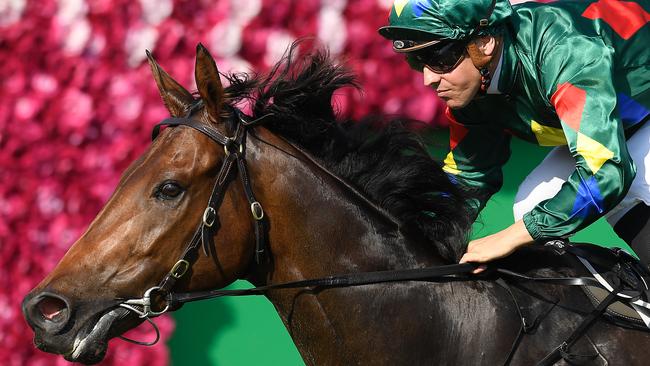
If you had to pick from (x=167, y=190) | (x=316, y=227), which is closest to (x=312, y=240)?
(x=316, y=227)

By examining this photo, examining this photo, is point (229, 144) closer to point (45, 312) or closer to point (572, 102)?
Result: point (45, 312)

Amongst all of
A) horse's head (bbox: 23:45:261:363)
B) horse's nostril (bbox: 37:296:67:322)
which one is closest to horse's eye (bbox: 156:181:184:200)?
horse's head (bbox: 23:45:261:363)

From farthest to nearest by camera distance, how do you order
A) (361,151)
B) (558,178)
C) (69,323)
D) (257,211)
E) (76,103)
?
(76,103)
(558,178)
(361,151)
(257,211)
(69,323)

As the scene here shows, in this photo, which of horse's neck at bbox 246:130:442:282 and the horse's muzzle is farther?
horse's neck at bbox 246:130:442:282

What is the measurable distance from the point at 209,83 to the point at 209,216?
373 mm

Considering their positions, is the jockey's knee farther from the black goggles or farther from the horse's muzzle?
the horse's muzzle

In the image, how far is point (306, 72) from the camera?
107 inches

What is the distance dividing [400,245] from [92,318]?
874 millimetres

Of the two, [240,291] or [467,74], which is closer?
[240,291]

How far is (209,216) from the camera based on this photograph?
→ 94.7 inches

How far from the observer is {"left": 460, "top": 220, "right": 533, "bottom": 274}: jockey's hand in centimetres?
241

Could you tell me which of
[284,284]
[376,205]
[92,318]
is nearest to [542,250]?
[376,205]

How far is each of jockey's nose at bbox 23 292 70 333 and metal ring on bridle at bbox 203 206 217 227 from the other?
1.35 feet

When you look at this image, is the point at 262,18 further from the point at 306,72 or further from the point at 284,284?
the point at 284,284
